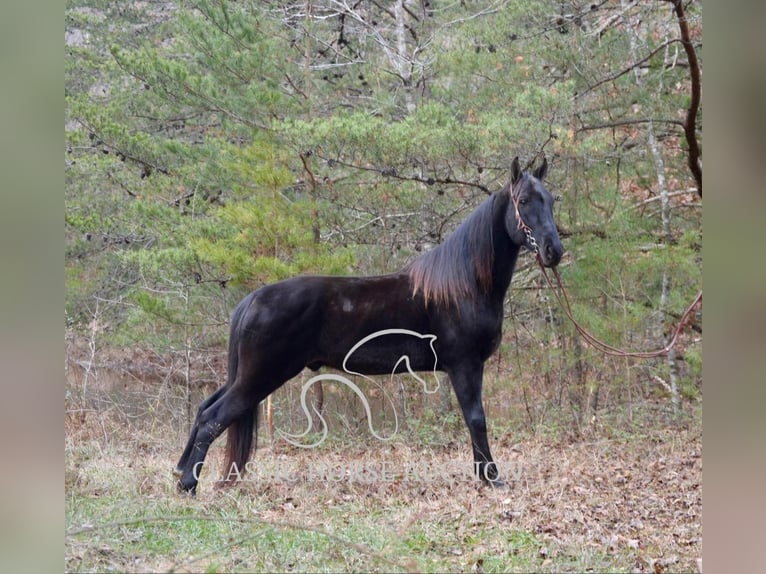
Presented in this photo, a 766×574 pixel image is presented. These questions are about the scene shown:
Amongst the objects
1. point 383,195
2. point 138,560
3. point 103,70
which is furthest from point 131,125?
point 138,560

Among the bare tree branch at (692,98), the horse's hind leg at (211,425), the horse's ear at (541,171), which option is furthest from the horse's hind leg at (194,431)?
the bare tree branch at (692,98)

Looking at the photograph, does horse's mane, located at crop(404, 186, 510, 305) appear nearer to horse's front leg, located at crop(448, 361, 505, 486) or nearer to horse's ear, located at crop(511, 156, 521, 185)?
horse's ear, located at crop(511, 156, 521, 185)

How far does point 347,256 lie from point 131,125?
259 cm

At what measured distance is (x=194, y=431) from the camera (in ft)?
18.2

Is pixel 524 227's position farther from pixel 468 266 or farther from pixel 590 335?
pixel 590 335

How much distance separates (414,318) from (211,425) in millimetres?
1804

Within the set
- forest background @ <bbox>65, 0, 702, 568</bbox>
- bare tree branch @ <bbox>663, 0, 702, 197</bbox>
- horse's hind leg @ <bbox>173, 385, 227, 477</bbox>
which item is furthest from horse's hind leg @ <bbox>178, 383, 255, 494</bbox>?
bare tree branch @ <bbox>663, 0, 702, 197</bbox>

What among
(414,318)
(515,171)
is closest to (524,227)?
(515,171)

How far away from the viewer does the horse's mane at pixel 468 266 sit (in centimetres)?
564

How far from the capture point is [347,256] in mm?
6211

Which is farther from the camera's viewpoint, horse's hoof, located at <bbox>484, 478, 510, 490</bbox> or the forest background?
the forest background

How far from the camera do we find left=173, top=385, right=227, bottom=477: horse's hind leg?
5504 millimetres

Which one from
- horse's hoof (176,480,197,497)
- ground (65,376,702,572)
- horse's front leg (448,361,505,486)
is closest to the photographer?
ground (65,376,702,572)

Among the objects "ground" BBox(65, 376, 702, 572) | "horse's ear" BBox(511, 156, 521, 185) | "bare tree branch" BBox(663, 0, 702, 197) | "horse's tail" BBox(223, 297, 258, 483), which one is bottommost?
"ground" BBox(65, 376, 702, 572)
